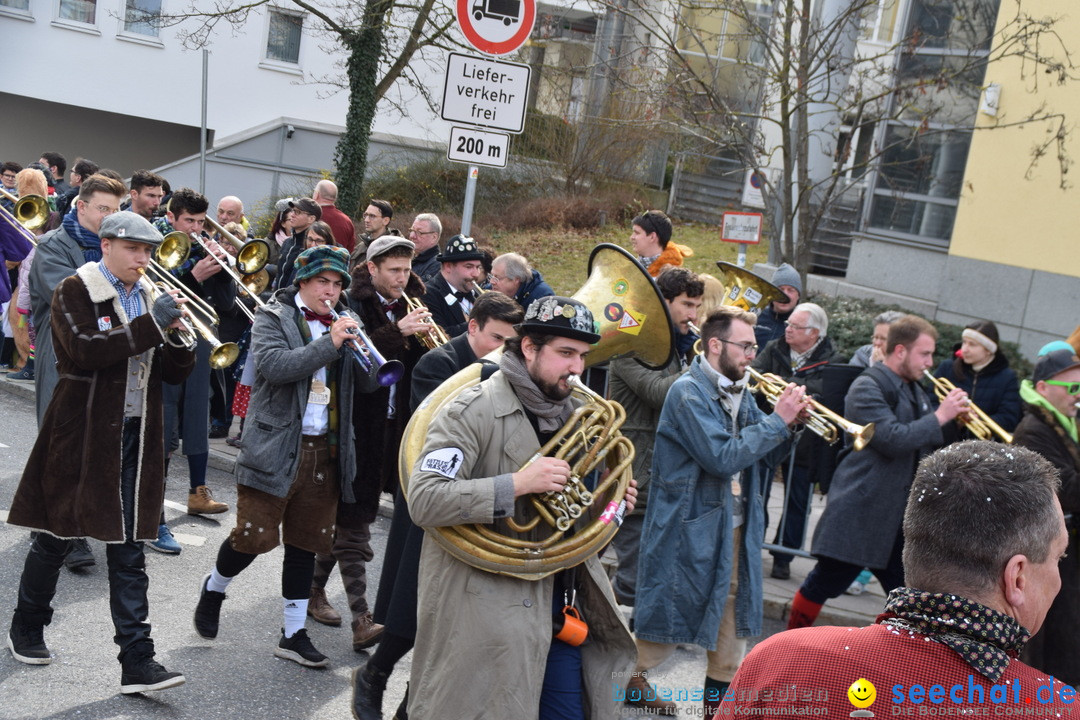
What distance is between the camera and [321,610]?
588 centimetres

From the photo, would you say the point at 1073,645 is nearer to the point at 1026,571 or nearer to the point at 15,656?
the point at 1026,571

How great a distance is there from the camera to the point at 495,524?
11.7 feet

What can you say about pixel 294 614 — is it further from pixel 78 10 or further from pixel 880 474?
pixel 78 10

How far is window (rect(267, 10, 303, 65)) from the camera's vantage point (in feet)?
86.3

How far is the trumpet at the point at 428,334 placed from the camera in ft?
19.6

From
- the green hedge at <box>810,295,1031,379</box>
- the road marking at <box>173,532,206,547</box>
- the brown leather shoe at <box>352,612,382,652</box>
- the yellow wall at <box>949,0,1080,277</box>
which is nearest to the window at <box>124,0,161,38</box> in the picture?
A: the green hedge at <box>810,295,1031,379</box>

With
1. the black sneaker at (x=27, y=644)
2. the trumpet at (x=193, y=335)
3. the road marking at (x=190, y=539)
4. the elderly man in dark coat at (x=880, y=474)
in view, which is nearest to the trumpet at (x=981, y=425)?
the elderly man in dark coat at (x=880, y=474)

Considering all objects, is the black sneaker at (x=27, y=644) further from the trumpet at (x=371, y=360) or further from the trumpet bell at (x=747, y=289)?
the trumpet bell at (x=747, y=289)

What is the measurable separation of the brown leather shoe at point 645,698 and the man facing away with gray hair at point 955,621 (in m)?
3.27

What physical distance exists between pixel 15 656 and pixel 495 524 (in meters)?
2.60

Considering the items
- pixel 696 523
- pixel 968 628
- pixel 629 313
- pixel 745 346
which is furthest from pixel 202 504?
pixel 968 628

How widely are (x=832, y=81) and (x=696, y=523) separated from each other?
9920 millimetres

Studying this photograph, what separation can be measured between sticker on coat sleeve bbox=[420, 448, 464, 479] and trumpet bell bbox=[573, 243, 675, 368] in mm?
1720

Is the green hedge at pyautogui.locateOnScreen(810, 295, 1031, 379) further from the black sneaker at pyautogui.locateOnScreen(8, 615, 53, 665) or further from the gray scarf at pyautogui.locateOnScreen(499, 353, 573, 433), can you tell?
the black sneaker at pyautogui.locateOnScreen(8, 615, 53, 665)
